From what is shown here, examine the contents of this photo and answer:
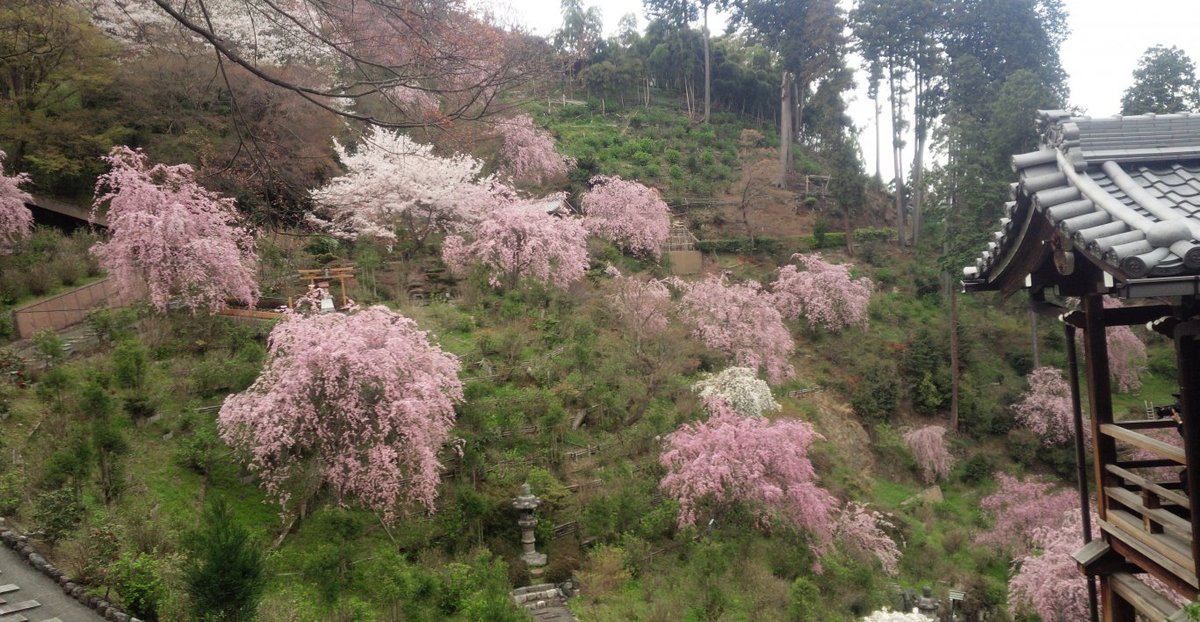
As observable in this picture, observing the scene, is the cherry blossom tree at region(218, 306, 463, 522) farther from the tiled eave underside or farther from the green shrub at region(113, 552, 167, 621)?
the tiled eave underside

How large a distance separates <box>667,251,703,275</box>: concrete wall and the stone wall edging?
19.6 m

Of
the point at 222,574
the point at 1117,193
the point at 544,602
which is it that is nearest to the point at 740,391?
the point at 544,602

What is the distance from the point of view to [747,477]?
12.0 m

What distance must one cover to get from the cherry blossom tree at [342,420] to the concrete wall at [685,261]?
15.5m

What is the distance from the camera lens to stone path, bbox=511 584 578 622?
955 cm

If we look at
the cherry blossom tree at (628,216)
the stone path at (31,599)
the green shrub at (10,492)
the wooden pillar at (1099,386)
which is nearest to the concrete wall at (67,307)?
the green shrub at (10,492)

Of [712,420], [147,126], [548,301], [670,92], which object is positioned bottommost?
[712,420]

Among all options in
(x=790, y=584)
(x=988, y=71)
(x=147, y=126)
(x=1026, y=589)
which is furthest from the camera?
(x=988, y=71)

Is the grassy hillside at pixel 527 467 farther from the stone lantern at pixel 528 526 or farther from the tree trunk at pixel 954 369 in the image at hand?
the tree trunk at pixel 954 369

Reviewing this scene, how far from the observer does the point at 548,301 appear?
18156 mm

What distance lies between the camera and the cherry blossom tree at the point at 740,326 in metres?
18.8

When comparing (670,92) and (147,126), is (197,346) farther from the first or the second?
(670,92)

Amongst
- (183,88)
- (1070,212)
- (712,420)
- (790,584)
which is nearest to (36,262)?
(183,88)

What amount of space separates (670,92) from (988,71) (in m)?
16.6
